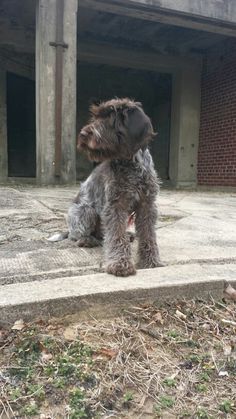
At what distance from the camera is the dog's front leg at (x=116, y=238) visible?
2.28 metres

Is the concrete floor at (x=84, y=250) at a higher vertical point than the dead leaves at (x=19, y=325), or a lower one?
higher

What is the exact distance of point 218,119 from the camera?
11445mm

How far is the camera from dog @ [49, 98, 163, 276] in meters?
2.46

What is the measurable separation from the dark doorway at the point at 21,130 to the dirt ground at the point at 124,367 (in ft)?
48.1

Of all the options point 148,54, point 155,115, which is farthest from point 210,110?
point 155,115

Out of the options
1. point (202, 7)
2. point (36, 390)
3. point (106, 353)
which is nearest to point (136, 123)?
point (106, 353)

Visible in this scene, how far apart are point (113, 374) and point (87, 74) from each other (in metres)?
14.2

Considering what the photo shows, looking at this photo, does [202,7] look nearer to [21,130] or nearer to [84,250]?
[84,250]

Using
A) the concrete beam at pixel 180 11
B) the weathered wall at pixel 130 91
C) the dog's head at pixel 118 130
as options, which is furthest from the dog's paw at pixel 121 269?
the weathered wall at pixel 130 91

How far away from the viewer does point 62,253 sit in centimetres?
277

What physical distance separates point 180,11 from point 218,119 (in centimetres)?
420

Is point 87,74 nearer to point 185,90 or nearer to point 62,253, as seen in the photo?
point 185,90

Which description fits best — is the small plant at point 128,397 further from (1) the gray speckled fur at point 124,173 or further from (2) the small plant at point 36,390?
(1) the gray speckled fur at point 124,173

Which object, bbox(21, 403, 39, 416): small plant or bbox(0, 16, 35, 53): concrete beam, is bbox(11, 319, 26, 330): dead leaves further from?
bbox(0, 16, 35, 53): concrete beam
